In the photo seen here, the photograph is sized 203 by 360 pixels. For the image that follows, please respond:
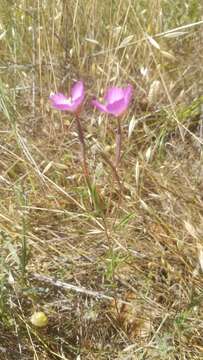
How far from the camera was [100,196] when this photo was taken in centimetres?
126

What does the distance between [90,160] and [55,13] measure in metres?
0.42

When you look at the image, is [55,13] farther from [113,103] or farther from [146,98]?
[113,103]

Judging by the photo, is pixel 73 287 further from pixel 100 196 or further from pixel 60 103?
pixel 60 103

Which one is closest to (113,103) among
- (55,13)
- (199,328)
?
(199,328)

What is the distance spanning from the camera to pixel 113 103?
3.25 feet

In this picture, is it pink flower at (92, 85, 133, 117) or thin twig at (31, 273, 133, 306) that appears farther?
thin twig at (31, 273, 133, 306)

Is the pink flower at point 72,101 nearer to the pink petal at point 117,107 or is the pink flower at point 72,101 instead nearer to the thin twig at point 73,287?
the pink petal at point 117,107

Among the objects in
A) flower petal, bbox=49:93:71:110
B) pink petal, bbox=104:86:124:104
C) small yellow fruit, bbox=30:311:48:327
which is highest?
flower petal, bbox=49:93:71:110

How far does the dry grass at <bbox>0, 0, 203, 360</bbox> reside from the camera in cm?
112

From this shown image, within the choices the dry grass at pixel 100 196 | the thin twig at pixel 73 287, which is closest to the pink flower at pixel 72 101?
the dry grass at pixel 100 196

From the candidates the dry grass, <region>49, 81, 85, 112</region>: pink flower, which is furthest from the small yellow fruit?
<region>49, 81, 85, 112</region>: pink flower

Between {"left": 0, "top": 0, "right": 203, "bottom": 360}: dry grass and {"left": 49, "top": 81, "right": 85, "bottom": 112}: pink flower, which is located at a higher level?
{"left": 49, "top": 81, "right": 85, "bottom": 112}: pink flower

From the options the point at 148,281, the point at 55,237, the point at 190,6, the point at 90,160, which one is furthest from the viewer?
the point at 190,6

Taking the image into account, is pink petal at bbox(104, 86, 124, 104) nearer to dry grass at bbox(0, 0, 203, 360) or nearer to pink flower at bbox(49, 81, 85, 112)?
pink flower at bbox(49, 81, 85, 112)
